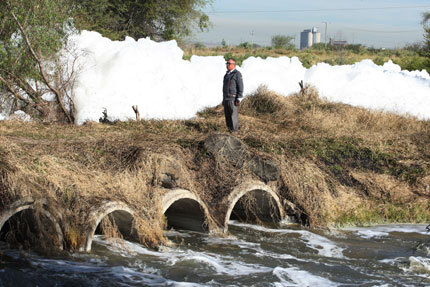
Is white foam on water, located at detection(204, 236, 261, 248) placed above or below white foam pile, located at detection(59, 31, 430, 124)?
below

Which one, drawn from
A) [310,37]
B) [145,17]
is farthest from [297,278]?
[310,37]

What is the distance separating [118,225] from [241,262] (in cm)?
205

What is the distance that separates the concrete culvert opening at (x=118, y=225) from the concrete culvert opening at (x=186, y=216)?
128 cm

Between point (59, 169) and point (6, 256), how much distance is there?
1.60 m

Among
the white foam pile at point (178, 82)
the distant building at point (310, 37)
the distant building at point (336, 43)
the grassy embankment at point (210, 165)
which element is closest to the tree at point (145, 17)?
the white foam pile at point (178, 82)

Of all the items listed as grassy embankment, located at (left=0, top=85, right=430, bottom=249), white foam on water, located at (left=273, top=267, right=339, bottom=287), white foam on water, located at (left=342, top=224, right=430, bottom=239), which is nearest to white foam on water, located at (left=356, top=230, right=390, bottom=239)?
white foam on water, located at (left=342, top=224, right=430, bottom=239)

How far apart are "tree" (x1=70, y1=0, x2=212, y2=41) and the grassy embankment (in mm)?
10197

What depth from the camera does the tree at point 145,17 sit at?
22.5 metres

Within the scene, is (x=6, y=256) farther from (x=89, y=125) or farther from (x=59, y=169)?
(x=89, y=125)

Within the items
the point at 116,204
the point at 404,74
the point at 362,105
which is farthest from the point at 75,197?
the point at 404,74

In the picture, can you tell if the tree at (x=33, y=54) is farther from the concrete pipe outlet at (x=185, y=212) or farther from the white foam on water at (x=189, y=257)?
the white foam on water at (x=189, y=257)

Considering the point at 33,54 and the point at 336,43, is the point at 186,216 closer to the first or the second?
the point at 33,54

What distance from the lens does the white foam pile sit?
1392 centimetres

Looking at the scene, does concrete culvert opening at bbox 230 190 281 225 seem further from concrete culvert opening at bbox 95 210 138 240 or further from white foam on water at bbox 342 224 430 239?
concrete culvert opening at bbox 95 210 138 240
